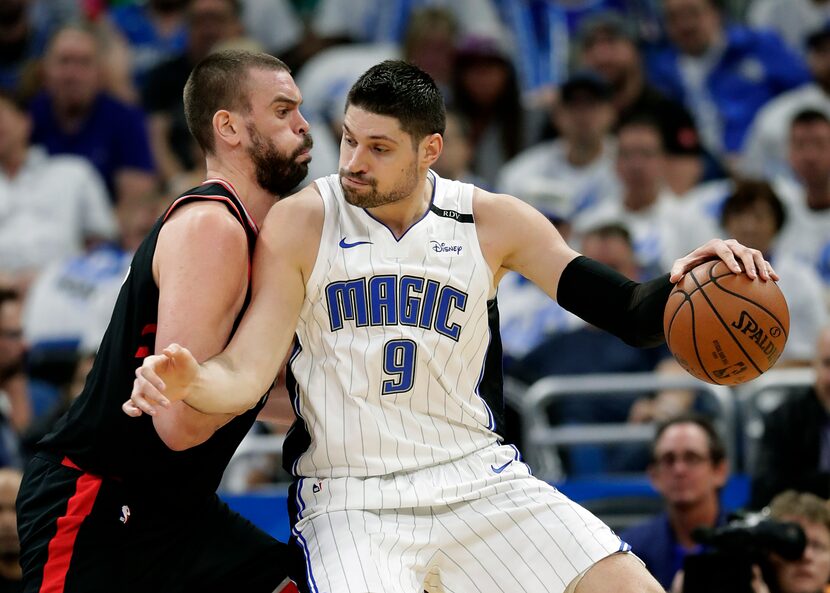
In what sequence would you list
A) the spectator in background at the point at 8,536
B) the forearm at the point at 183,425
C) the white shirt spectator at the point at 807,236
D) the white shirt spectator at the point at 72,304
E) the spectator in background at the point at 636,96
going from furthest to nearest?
1. the spectator in background at the point at 636,96
2. the white shirt spectator at the point at 72,304
3. the white shirt spectator at the point at 807,236
4. the spectator in background at the point at 8,536
5. the forearm at the point at 183,425

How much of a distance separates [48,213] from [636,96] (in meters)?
4.99

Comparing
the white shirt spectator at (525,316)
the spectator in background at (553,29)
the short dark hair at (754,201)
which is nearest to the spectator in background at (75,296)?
the white shirt spectator at (525,316)

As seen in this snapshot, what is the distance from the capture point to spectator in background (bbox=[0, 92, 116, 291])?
11.4 metres

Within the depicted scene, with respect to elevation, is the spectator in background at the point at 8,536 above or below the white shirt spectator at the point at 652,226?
below

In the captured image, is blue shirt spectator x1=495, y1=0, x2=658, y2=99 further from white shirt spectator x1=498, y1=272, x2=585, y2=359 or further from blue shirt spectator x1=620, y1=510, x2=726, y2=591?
blue shirt spectator x1=620, y1=510, x2=726, y2=591

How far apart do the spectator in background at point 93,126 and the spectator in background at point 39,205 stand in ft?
1.24

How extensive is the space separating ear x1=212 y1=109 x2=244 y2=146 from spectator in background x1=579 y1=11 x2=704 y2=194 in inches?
260

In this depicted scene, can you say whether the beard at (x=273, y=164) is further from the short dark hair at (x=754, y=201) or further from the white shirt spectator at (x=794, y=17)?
the white shirt spectator at (x=794, y=17)

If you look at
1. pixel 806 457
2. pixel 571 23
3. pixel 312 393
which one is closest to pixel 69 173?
pixel 571 23

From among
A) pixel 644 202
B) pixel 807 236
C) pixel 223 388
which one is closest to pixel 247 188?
pixel 223 388

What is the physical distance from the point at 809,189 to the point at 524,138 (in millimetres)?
2640

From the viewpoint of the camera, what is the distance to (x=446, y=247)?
16.5ft

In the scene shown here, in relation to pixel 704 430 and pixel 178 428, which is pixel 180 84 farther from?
pixel 178 428

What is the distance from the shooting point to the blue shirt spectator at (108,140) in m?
12.1
